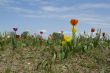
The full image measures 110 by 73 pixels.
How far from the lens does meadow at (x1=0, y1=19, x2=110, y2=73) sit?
5.86m

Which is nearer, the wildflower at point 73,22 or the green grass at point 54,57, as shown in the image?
the green grass at point 54,57

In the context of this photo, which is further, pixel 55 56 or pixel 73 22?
pixel 73 22

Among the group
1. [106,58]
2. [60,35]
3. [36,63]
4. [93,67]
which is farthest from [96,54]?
[60,35]

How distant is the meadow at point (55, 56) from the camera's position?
5.86 meters

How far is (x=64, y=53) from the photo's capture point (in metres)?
6.34

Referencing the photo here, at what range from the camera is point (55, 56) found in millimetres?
6191

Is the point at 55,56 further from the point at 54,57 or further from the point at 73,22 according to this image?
the point at 73,22

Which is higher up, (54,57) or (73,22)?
(73,22)

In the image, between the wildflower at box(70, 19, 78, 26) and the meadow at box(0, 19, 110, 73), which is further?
the wildflower at box(70, 19, 78, 26)

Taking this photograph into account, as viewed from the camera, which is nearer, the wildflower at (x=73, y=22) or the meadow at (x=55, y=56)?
the meadow at (x=55, y=56)

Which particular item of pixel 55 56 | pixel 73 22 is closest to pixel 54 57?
pixel 55 56

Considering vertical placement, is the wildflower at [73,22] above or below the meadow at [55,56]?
above

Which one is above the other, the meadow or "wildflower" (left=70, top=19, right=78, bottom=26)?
"wildflower" (left=70, top=19, right=78, bottom=26)

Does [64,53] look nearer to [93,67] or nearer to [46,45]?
[93,67]
